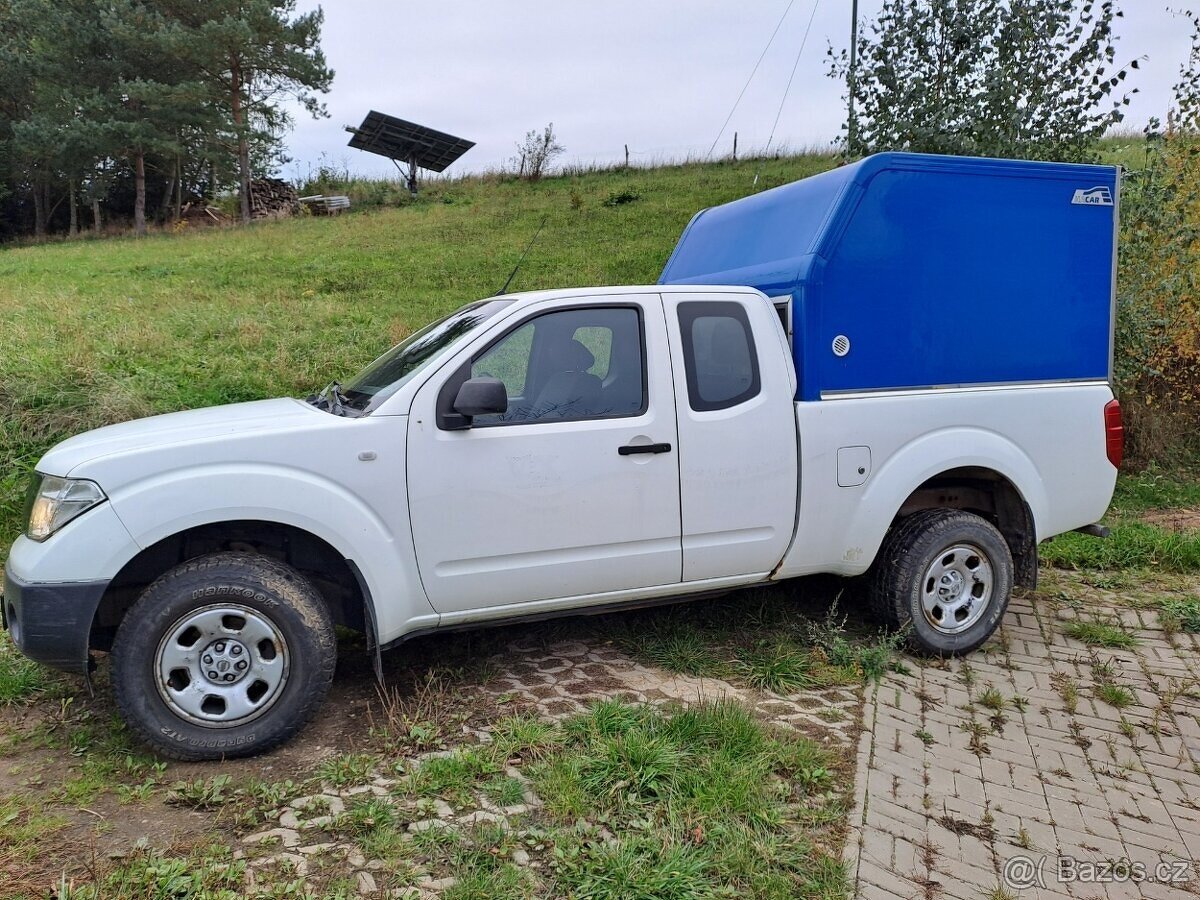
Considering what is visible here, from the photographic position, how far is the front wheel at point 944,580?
4.34 metres

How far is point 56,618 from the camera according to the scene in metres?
3.11

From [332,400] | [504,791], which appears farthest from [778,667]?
[332,400]

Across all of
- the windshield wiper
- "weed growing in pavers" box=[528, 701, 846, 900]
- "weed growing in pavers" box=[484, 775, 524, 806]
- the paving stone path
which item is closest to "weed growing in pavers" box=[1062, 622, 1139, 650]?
the paving stone path

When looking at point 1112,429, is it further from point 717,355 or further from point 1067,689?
point 717,355

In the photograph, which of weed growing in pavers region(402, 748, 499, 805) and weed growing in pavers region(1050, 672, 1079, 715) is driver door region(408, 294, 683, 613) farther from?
weed growing in pavers region(1050, 672, 1079, 715)

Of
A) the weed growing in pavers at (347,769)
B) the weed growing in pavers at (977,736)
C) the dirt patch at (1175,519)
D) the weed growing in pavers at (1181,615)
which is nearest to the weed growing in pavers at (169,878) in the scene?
the weed growing in pavers at (347,769)

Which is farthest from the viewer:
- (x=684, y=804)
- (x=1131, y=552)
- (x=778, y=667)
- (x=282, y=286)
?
(x=282, y=286)

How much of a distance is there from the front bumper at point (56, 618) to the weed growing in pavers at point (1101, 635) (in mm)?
4913

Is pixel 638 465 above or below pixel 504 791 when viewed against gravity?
above

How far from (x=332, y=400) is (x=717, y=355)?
185cm

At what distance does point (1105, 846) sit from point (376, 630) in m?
2.83

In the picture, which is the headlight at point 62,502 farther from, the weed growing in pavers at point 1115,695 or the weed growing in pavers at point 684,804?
the weed growing in pavers at point 1115,695

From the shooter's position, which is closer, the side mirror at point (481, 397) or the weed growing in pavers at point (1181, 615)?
the side mirror at point (481, 397)

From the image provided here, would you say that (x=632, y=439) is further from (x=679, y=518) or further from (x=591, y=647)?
(x=591, y=647)
